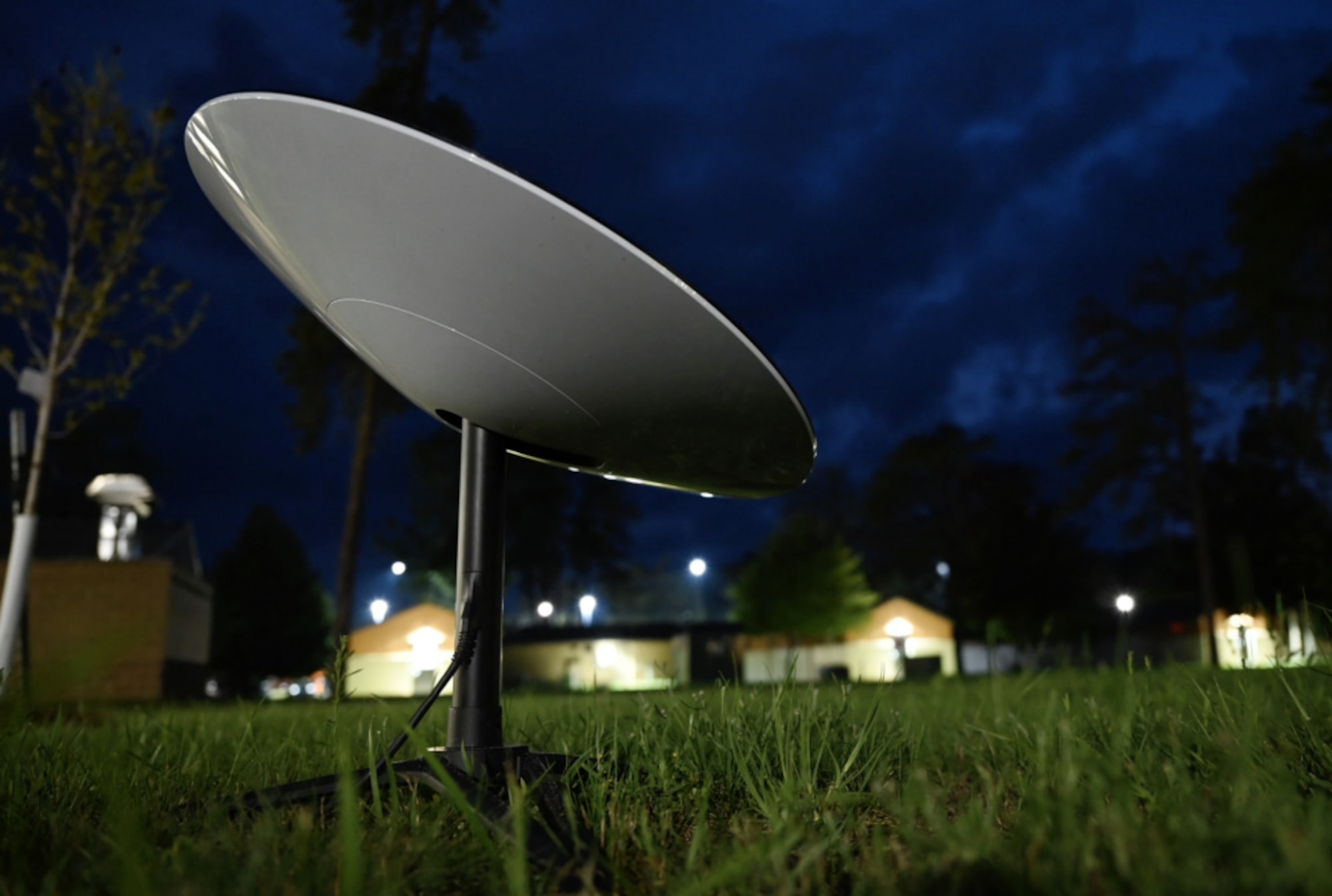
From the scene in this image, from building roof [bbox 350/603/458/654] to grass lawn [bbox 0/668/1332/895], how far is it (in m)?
20.9

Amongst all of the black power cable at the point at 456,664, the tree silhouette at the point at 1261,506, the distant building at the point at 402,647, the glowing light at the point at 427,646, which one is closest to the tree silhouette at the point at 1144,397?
the tree silhouette at the point at 1261,506

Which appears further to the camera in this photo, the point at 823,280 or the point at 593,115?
the point at 823,280

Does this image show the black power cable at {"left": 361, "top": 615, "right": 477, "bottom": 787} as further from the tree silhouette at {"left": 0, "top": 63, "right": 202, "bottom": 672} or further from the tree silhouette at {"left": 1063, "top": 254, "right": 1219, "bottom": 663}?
the tree silhouette at {"left": 1063, "top": 254, "right": 1219, "bottom": 663}

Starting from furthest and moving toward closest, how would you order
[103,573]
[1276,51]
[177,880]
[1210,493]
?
[1276,51] < [1210,493] < [103,573] < [177,880]

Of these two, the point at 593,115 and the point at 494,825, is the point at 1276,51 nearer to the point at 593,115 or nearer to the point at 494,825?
the point at 593,115

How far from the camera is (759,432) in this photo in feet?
5.79

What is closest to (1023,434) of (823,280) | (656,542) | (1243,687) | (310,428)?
(823,280)

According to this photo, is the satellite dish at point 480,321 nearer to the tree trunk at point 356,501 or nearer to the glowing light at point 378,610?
the tree trunk at point 356,501

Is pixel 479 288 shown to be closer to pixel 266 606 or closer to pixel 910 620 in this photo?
pixel 910 620

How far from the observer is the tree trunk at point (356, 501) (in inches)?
562

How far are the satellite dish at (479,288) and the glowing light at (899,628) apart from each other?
2250cm

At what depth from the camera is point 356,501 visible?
49.1ft

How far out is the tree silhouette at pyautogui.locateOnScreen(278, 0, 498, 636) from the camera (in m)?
14.9

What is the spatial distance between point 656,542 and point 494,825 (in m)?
93.6
